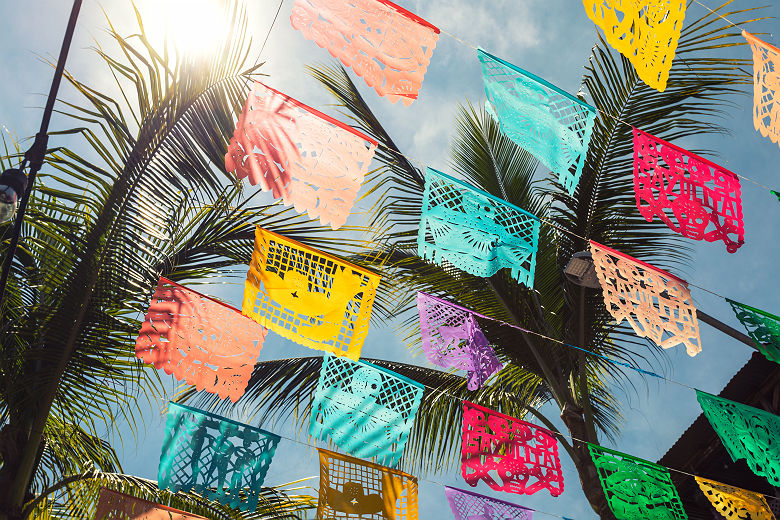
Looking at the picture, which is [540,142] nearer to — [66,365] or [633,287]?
[633,287]

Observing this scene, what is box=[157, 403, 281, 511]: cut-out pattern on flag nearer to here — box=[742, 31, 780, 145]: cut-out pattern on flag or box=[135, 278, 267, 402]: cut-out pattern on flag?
box=[135, 278, 267, 402]: cut-out pattern on flag

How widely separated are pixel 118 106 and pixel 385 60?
74.3 inches

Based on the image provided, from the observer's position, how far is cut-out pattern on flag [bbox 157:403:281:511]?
4000mm

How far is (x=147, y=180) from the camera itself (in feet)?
14.7

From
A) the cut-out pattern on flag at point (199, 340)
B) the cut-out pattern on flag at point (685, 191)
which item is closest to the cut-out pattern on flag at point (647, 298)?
the cut-out pattern on flag at point (685, 191)

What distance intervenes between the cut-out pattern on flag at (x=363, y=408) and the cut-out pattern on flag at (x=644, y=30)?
2.67 meters

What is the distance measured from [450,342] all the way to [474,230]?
1.09 metres

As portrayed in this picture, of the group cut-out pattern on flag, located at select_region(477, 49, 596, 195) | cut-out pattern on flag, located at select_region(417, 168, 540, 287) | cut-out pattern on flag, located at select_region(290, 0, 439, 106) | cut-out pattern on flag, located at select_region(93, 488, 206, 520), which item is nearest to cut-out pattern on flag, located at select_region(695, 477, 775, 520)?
cut-out pattern on flag, located at select_region(417, 168, 540, 287)

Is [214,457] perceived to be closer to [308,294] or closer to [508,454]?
[308,294]

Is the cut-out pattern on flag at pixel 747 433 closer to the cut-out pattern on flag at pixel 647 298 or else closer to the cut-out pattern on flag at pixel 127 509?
the cut-out pattern on flag at pixel 647 298

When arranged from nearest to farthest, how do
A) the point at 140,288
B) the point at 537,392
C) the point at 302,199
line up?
the point at 302,199 → the point at 140,288 → the point at 537,392

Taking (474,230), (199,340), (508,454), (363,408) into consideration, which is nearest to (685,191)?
(474,230)

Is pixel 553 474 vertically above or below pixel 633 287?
below

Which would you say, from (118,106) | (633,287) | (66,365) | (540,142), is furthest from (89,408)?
(633,287)
